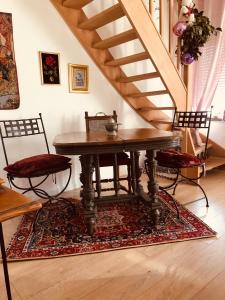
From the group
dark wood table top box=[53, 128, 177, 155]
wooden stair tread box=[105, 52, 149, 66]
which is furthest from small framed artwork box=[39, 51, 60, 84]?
dark wood table top box=[53, 128, 177, 155]

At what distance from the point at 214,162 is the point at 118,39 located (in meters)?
2.17

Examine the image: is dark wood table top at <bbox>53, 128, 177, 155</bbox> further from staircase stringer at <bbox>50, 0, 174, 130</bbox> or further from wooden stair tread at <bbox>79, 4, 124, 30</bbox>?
staircase stringer at <bbox>50, 0, 174, 130</bbox>

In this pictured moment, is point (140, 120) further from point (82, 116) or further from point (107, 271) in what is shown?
point (107, 271)

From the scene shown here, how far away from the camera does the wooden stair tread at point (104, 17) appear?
229cm

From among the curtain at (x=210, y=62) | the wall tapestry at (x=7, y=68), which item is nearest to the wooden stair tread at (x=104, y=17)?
the wall tapestry at (x=7, y=68)

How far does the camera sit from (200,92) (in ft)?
12.9

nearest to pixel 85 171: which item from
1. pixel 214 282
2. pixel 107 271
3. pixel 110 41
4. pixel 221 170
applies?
pixel 107 271

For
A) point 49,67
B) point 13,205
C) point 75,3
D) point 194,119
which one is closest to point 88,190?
point 13,205

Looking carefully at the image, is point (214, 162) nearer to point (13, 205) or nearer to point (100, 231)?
point (100, 231)

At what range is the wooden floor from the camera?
135 centimetres

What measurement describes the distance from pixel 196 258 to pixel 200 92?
2.95m

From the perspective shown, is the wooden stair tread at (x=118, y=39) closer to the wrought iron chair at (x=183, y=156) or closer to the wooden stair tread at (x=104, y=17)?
the wooden stair tread at (x=104, y=17)

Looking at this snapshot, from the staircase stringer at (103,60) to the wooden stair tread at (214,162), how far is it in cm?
79

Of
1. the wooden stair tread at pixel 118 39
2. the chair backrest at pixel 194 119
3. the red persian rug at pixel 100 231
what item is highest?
the wooden stair tread at pixel 118 39
